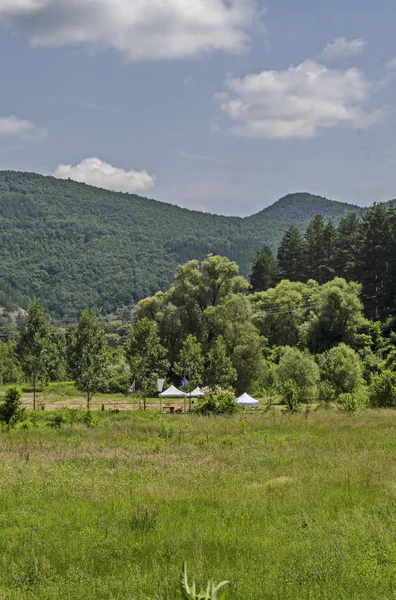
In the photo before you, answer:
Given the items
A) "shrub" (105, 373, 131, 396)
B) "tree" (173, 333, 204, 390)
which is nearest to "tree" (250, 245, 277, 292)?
"shrub" (105, 373, 131, 396)

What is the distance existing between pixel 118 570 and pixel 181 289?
196 feet

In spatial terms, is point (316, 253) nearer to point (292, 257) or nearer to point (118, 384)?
point (292, 257)

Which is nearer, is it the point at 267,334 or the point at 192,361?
the point at 192,361

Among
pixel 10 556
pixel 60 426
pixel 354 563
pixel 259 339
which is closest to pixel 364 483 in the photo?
pixel 354 563

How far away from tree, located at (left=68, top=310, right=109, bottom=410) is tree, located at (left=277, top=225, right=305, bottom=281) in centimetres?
5980

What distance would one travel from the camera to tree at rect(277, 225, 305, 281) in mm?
100812

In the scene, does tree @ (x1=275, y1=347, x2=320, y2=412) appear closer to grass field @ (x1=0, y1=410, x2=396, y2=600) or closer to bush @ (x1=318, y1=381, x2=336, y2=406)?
bush @ (x1=318, y1=381, x2=336, y2=406)

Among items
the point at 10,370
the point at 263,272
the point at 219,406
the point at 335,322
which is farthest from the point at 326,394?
the point at 263,272

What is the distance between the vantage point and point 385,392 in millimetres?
36438

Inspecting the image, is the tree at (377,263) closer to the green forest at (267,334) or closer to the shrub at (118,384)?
the green forest at (267,334)

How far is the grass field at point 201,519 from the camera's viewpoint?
27.0 ft

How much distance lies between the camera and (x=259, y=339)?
62.5m

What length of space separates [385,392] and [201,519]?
27.6 meters

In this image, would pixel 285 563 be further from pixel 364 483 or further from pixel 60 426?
pixel 60 426
